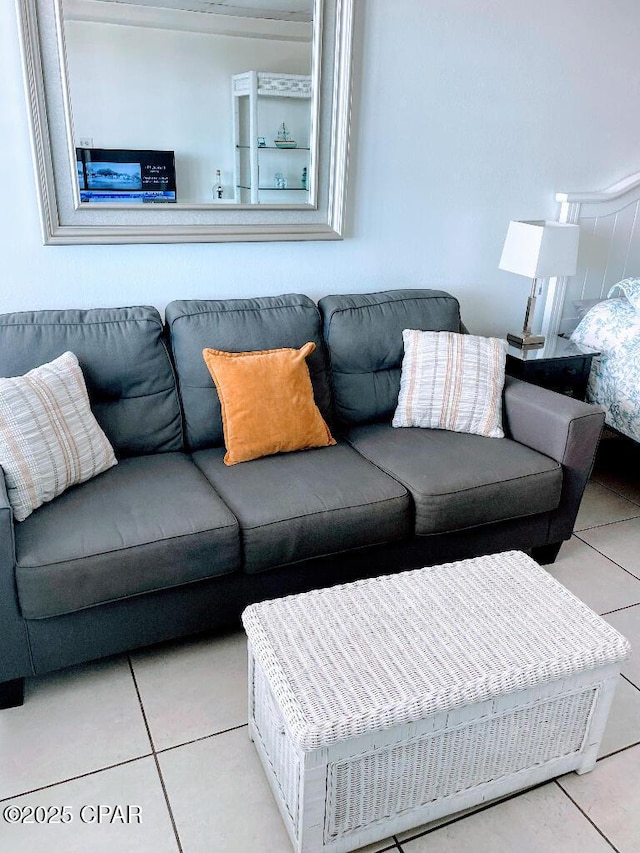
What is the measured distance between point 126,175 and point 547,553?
1.99 metres

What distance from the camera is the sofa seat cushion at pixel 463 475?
2158mm

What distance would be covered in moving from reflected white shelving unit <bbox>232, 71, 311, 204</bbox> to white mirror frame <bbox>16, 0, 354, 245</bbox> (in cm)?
4

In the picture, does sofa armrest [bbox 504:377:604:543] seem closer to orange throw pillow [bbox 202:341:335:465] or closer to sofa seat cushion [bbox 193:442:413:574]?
sofa seat cushion [bbox 193:442:413:574]

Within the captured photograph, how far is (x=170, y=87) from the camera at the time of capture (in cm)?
Result: 232

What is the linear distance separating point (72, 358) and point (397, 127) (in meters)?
1.56

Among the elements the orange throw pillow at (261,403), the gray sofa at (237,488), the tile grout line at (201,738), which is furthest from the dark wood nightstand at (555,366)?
the tile grout line at (201,738)

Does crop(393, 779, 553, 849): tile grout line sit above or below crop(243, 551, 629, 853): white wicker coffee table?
below

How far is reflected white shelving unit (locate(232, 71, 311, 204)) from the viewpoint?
2432 millimetres

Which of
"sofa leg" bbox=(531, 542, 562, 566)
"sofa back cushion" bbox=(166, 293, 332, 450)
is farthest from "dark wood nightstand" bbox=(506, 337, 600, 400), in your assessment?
"sofa back cushion" bbox=(166, 293, 332, 450)

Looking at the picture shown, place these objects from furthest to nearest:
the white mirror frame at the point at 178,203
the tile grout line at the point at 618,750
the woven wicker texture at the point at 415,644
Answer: the white mirror frame at the point at 178,203, the tile grout line at the point at 618,750, the woven wicker texture at the point at 415,644

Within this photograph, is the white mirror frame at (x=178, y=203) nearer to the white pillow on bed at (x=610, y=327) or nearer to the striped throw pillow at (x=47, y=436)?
the striped throw pillow at (x=47, y=436)

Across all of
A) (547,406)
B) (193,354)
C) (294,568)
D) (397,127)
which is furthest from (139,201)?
(547,406)

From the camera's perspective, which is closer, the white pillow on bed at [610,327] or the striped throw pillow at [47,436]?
the striped throw pillow at [47,436]

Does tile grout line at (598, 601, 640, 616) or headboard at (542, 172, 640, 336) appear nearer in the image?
tile grout line at (598, 601, 640, 616)
